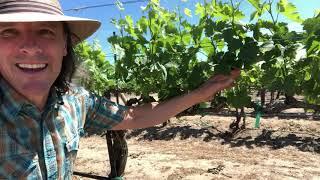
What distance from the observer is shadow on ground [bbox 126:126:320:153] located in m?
10.0

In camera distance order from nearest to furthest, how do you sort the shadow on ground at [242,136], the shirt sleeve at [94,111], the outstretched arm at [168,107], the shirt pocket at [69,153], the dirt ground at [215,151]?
the shirt pocket at [69,153], the shirt sleeve at [94,111], the outstretched arm at [168,107], the dirt ground at [215,151], the shadow on ground at [242,136]

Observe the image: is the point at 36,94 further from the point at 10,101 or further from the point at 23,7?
the point at 23,7

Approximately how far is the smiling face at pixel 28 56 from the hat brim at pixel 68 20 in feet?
0.17

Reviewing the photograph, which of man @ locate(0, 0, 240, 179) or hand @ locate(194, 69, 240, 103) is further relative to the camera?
hand @ locate(194, 69, 240, 103)

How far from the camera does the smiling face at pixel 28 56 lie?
1.81 metres

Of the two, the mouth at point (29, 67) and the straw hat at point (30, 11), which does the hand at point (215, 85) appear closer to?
the straw hat at point (30, 11)

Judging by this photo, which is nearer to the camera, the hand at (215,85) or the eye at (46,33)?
the eye at (46,33)

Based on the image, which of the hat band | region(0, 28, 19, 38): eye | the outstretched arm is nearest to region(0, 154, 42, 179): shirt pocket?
region(0, 28, 19, 38): eye

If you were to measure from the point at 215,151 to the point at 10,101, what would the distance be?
27.3 feet

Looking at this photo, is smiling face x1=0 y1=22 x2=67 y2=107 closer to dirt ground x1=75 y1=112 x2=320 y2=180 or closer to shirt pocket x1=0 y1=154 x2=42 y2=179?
shirt pocket x1=0 y1=154 x2=42 y2=179

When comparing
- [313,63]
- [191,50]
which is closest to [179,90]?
[191,50]

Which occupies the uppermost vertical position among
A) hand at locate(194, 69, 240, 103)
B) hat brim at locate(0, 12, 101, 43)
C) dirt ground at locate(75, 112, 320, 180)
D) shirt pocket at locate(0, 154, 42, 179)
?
hat brim at locate(0, 12, 101, 43)

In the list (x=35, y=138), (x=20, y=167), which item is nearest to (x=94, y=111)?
(x=35, y=138)

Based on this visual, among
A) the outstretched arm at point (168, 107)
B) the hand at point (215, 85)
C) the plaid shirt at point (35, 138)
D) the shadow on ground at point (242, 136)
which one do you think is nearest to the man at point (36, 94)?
the plaid shirt at point (35, 138)
